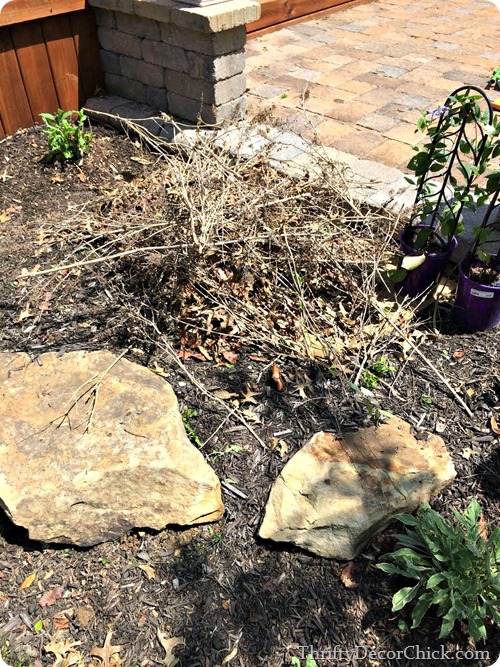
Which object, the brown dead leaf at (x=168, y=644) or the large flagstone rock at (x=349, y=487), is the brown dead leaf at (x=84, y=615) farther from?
the large flagstone rock at (x=349, y=487)

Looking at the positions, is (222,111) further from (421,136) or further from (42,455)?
(42,455)

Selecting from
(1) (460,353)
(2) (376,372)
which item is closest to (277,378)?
(2) (376,372)

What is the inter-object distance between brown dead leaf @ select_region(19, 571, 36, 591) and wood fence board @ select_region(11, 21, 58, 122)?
12.6 feet

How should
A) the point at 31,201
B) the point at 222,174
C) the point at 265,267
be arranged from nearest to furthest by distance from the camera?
the point at 265,267, the point at 222,174, the point at 31,201

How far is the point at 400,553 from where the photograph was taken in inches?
81.4

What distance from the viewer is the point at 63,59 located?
459 centimetres

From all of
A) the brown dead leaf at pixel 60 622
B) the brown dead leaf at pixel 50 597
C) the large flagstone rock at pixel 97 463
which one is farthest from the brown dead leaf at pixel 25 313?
the brown dead leaf at pixel 60 622

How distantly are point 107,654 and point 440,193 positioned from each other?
2.68m

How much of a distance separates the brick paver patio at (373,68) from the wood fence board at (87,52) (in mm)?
1410

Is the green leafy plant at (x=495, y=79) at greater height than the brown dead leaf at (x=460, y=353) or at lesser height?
greater

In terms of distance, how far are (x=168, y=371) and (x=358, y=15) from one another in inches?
263

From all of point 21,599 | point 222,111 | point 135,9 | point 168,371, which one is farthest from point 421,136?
point 21,599

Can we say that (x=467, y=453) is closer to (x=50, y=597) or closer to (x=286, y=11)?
(x=50, y=597)

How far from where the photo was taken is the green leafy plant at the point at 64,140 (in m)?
4.10
